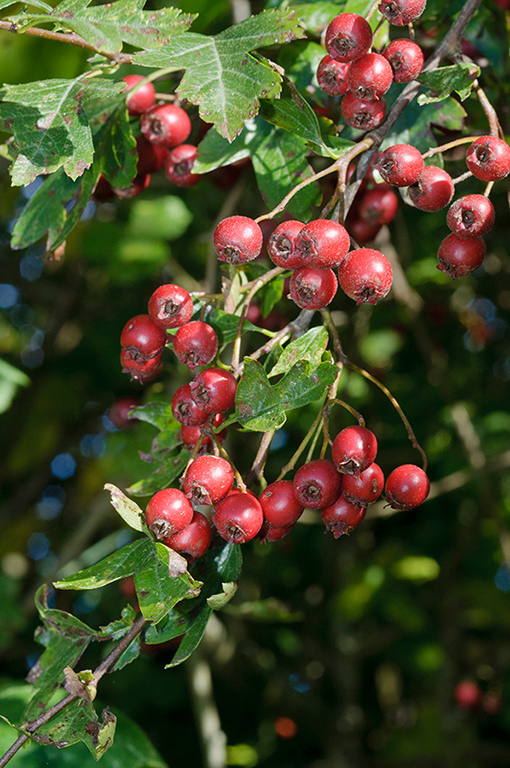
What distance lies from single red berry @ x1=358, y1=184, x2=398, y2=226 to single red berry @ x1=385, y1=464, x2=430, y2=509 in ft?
2.01

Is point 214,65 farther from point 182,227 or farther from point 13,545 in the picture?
point 13,545

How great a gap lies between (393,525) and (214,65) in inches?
133

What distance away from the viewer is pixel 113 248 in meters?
2.85

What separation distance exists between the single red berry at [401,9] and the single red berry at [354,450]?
64cm

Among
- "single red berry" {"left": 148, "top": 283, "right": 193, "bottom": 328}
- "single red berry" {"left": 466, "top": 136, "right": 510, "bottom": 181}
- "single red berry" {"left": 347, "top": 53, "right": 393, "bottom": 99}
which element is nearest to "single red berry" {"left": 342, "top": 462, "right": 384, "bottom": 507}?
"single red berry" {"left": 148, "top": 283, "right": 193, "bottom": 328}

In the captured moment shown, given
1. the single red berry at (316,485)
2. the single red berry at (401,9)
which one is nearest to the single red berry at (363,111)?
the single red berry at (401,9)

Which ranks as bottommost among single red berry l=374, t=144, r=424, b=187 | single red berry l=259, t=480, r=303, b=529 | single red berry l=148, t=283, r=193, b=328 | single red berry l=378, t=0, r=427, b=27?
single red berry l=259, t=480, r=303, b=529

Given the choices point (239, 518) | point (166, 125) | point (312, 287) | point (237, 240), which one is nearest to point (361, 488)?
point (239, 518)

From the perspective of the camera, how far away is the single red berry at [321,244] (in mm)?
906

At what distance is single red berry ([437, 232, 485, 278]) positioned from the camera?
41.5 inches

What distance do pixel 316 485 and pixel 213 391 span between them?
204mm

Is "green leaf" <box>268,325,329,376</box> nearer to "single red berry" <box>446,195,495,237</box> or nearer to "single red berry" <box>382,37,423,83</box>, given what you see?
"single red berry" <box>446,195,495,237</box>

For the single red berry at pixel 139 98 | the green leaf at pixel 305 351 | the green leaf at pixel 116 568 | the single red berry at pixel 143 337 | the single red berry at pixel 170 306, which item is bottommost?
the green leaf at pixel 116 568

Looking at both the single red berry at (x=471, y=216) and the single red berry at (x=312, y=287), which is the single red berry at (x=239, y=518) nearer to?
the single red berry at (x=312, y=287)
